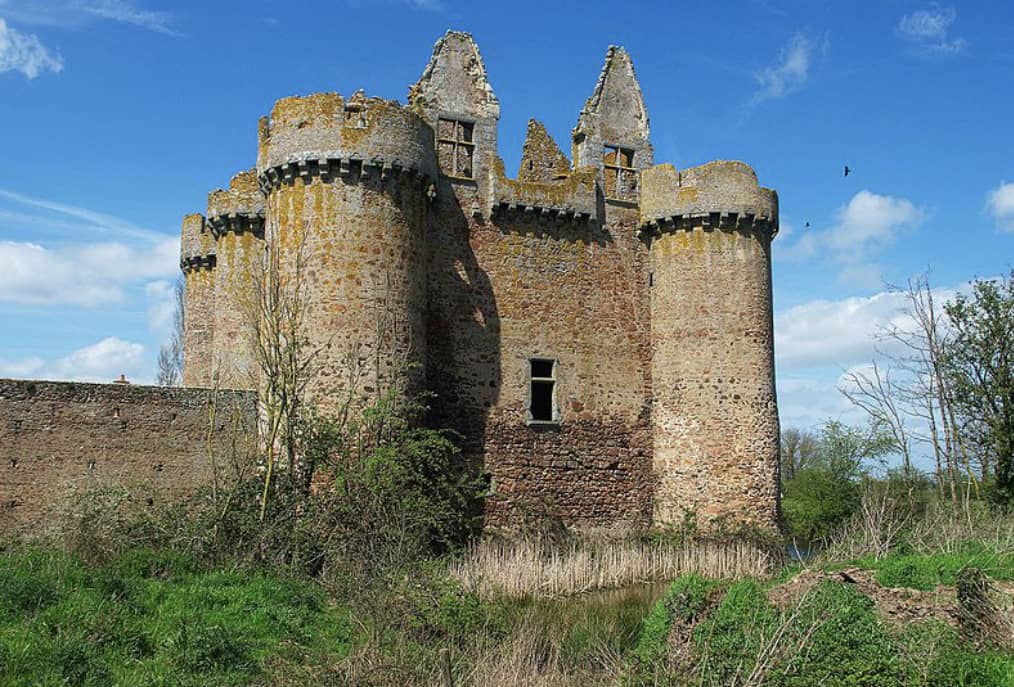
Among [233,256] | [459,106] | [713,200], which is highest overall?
[459,106]

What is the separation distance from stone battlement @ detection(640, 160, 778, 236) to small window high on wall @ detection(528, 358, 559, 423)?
413 cm

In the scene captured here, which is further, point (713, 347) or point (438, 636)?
point (713, 347)

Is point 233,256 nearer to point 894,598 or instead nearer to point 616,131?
point 616,131

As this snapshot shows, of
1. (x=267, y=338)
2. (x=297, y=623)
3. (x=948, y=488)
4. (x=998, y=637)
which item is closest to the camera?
(x=998, y=637)

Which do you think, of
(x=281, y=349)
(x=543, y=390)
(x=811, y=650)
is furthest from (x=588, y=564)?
(x=811, y=650)

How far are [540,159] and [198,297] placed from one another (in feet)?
29.4

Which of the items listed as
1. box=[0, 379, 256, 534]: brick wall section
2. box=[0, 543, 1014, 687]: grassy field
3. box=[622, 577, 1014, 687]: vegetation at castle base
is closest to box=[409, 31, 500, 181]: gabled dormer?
box=[0, 379, 256, 534]: brick wall section

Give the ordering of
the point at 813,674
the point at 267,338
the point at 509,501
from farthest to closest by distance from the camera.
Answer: the point at 509,501, the point at 267,338, the point at 813,674

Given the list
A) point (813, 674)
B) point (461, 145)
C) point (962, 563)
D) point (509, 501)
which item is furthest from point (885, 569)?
point (461, 145)

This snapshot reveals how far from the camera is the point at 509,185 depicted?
20.6 metres

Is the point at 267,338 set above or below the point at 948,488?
above

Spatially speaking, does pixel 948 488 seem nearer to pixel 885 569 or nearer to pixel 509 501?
pixel 509 501

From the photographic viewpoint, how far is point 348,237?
17.5 meters

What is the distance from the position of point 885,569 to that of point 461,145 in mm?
12365
